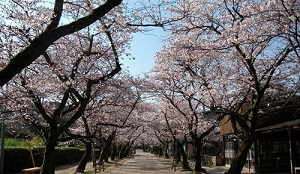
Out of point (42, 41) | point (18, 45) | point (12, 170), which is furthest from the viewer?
point (12, 170)

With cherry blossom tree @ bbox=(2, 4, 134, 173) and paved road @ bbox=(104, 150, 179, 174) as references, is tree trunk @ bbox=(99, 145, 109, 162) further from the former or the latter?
cherry blossom tree @ bbox=(2, 4, 134, 173)

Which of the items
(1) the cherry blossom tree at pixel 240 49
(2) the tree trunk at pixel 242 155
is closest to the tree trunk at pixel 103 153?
(1) the cherry blossom tree at pixel 240 49

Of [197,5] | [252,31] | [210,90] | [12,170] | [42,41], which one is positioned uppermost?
[197,5]

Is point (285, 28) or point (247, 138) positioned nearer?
point (285, 28)

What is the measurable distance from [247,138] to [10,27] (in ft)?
29.6

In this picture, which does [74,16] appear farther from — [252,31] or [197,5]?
[252,31]

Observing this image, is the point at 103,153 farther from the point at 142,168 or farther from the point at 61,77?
the point at 61,77

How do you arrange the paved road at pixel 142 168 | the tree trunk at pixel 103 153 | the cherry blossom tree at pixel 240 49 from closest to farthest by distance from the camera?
the cherry blossom tree at pixel 240 49 → the paved road at pixel 142 168 → the tree trunk at pixel 103 153

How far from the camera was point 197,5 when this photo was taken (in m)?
13.3

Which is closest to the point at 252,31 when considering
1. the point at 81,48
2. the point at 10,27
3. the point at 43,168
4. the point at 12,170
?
the point at 81,48

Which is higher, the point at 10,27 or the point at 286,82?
the point at 10,27

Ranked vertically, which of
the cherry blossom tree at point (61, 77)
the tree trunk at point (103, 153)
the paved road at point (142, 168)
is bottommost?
the paved road at point (142, 168)

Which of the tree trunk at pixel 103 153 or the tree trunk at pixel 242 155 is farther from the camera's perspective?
the tree trunk at pixel 103 153

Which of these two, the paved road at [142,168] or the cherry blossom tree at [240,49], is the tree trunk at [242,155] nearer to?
the cherry blossom tree at [240,49]
